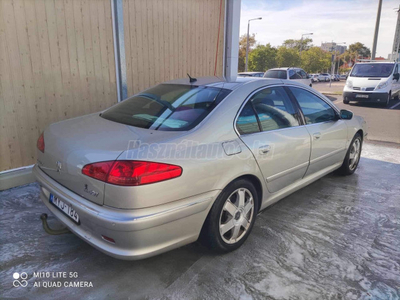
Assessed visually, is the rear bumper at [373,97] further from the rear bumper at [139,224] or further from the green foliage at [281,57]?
the green foliage at [281,57]

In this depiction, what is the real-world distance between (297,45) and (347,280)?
7095 cm

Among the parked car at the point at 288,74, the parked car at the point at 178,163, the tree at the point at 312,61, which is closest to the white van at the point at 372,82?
the parked car at the point at 288,74

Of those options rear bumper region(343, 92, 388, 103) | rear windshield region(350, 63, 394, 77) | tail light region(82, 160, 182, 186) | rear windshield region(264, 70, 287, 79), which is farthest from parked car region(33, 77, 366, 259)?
rear windshield region(350, 63, 394, 77)

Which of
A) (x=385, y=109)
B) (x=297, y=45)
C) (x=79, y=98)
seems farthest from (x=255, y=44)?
(x=79, y=98)

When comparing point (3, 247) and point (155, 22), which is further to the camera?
point (155, 22)

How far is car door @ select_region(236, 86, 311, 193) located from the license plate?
57.6 inches

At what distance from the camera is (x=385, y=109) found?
13172 mm

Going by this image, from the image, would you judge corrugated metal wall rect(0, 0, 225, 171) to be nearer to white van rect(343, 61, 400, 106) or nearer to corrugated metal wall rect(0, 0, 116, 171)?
corrugated metal wall rect(0, 0, 116, 171)

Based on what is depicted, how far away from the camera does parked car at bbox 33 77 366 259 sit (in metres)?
2.10

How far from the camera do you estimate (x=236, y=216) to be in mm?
2744

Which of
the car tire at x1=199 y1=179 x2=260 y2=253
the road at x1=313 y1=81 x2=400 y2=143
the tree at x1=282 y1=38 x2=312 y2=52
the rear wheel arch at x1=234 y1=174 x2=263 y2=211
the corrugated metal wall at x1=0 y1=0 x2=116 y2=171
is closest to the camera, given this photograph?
the car tire at x1=199 y1=179 x2=260 y2=253

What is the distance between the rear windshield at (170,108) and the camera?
103 inches

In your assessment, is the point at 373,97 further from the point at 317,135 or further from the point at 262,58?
the point at 262,58

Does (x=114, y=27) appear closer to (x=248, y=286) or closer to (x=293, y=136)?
(x=293, y=136)
